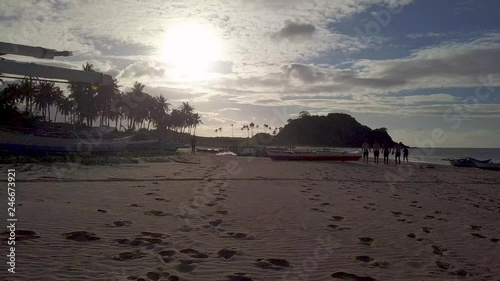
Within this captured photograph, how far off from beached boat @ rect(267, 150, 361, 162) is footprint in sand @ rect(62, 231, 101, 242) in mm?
36937

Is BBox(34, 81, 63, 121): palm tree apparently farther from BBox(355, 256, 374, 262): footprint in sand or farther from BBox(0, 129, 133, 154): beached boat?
BBox(355, 256, 374, 262): footprint in sand

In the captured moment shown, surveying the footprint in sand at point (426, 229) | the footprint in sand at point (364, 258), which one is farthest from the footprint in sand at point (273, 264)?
the footprint in sand at point (426, 229)

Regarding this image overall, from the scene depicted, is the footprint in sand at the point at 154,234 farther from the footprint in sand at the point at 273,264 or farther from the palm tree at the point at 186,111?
the palm tree at the point at 186,111

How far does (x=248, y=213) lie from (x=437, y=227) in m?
4.83

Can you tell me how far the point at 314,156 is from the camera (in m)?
42.2

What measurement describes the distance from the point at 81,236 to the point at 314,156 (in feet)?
122

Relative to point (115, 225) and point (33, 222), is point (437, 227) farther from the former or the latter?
point (33, 222)

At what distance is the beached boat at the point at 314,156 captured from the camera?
139 feet

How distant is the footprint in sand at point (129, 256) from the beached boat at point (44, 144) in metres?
24.7

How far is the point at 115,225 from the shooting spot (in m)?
7.45

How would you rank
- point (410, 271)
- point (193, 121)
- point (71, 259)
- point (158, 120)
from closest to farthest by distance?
point (71, 259)
point (410, 271)
point (158, 120)
point (193, 121)

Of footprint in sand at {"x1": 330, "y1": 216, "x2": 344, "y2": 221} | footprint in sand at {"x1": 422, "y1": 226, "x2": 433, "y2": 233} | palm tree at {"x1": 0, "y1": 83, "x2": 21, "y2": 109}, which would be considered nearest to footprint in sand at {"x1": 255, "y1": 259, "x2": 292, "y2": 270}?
footprint in sand at {"x1": 330, "y1": 216, "x2": 344, "y2": 221}

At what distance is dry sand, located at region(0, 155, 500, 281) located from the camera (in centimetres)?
528

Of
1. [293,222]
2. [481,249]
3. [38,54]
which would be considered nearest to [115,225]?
[293,222]
